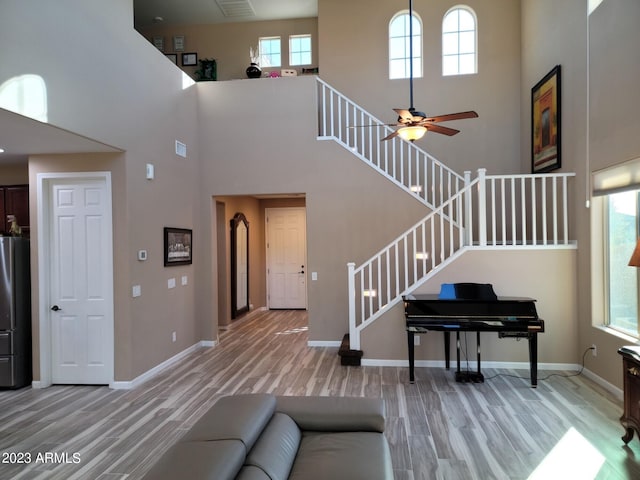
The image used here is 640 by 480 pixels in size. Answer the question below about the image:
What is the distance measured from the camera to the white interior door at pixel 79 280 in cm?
472

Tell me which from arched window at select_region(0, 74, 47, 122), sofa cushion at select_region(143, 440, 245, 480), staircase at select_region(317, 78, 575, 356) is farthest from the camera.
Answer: staircase at select_region(317, 78, 575, 356)

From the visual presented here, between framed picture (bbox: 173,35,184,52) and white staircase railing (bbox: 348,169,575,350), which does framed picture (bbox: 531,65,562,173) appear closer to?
white staircase railing (bbox: 348,169,575,350)

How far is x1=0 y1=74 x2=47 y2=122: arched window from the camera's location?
10.1 feet

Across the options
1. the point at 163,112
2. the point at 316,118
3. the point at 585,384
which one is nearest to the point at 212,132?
the point at 163,112

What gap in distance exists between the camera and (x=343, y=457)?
2.13 metres

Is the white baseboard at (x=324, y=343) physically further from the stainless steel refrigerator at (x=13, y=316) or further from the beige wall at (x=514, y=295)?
the stainless steel refrigerator at (x=13, y=316)

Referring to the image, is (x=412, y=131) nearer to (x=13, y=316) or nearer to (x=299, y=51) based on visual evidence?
(x=13, y=316)

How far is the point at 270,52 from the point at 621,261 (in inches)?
280

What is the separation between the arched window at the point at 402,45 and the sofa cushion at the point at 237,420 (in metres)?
6.60

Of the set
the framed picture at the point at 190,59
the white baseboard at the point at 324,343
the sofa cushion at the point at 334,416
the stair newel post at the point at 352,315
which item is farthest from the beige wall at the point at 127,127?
the sofa cushion at the point at 334,416

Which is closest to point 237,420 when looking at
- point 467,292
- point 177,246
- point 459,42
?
point 467,292

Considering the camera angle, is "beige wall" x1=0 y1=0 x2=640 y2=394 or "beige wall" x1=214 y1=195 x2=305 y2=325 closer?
"beige wall" x1=0 y1=0 x2=640 y2=394

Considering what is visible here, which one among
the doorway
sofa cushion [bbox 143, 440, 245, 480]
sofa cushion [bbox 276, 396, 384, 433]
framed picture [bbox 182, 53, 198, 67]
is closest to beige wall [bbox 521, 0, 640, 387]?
sofa cushion [bbox 276, 396, 384, 433]

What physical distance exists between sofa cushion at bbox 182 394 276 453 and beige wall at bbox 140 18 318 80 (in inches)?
288
